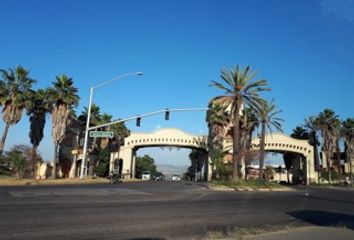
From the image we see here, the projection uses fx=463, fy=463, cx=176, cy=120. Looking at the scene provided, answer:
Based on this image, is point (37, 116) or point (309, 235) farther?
point (37, 116)

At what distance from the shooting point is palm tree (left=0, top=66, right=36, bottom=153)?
52344mm

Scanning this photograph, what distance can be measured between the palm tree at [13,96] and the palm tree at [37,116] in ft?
4.65

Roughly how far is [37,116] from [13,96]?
16.4ft

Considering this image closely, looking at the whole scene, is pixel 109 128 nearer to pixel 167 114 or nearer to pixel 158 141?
pixel 158 141

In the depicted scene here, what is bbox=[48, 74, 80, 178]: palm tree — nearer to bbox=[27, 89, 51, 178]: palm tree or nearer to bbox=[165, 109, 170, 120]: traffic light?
bbox=[27, 89, 51, 178]: palm tree

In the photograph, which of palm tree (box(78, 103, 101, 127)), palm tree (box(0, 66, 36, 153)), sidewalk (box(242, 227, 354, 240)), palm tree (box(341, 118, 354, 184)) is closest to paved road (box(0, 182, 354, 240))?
sidewalk (box(242, 227, 354, 240))

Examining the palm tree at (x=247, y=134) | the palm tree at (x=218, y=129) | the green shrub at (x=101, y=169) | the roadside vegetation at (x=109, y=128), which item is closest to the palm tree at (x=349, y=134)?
the roadside vegetation at (x=109, y=128)

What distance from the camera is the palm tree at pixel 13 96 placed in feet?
172

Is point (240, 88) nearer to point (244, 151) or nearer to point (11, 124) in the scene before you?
point (11, 124)

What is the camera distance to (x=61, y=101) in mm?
54969

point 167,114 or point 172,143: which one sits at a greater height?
point 172,143

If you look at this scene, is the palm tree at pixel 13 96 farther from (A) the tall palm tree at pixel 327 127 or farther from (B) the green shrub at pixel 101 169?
(A) the tall palm tree at pixel 327 127

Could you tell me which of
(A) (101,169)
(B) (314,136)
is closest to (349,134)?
(B) (314,136)

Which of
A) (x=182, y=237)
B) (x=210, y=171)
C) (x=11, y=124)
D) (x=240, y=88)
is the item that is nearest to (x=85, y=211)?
(x=182, y=237)
